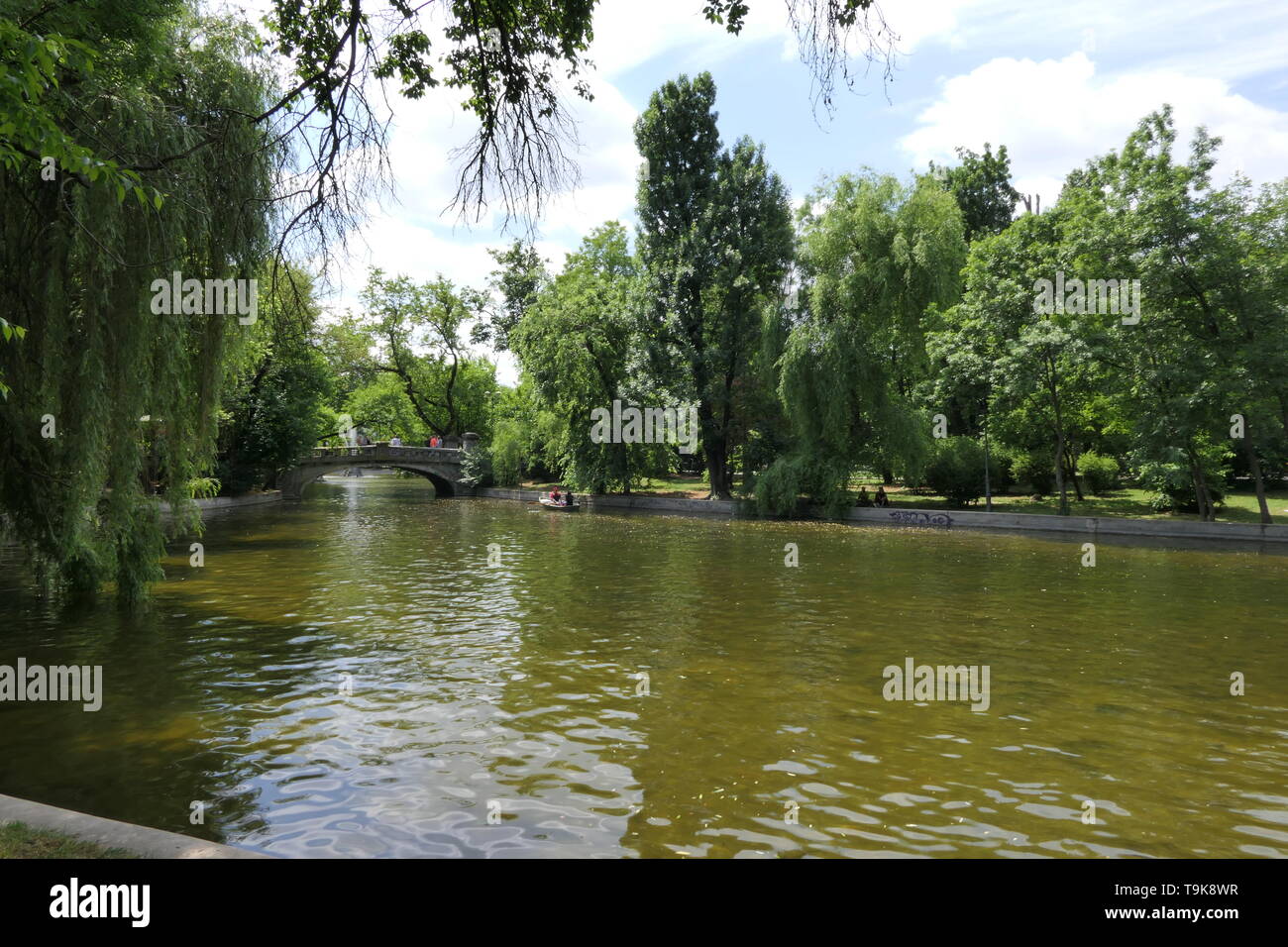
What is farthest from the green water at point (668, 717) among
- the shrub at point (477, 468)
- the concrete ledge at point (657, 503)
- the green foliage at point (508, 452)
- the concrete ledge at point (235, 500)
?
the shrub at point (477, 468)

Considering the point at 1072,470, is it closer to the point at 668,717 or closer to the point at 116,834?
the point at 668,717

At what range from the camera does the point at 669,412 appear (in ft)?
130

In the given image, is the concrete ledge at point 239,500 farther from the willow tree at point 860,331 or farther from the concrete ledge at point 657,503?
the willow tree at point 860,331

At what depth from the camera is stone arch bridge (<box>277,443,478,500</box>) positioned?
47.2 m

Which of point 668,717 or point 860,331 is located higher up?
point 860,331

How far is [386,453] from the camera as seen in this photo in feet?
168

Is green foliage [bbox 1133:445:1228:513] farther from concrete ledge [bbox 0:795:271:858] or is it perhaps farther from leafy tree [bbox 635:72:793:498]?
concrete ledge [bbox 0:795:271:858]

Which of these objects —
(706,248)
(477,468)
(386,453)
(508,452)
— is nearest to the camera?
(706,248)

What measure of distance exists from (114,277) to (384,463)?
41.4m

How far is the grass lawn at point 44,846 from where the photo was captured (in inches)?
170

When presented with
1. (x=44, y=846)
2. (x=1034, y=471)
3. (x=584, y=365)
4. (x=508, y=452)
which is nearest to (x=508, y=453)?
(x=508, y=452)

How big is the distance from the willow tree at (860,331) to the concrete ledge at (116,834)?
30380 mm
